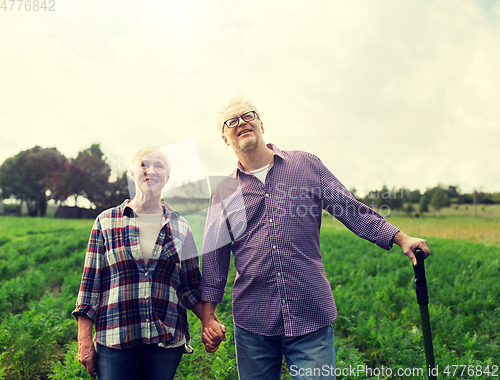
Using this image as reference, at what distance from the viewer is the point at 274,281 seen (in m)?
1.98

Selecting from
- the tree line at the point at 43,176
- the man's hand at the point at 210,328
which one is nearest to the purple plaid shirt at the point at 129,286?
the man's hand at the point at 210,328

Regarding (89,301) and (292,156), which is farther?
(292,156)

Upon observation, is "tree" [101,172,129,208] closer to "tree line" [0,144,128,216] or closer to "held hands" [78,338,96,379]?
"held hands" [78,338,96,379]

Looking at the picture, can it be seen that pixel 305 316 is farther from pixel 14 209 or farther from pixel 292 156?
pixel 14 209

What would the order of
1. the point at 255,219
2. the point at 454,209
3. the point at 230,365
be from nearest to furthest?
the point at 255,219 < the point at 230,365 < the point at 454,209

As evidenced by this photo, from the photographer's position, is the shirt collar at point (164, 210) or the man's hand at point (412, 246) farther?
the shirt collar at point (164, 210)

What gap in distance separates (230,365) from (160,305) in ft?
5.04

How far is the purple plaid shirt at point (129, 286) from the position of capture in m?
1.92

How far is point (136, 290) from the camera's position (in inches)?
77.2

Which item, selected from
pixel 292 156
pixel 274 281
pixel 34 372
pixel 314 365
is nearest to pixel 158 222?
pixel 274 281

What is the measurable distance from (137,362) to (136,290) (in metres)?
0.42

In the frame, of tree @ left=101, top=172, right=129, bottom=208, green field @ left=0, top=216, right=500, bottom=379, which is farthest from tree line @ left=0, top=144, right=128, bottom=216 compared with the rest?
green field @ left=0, top=216, right=500, bottom=379

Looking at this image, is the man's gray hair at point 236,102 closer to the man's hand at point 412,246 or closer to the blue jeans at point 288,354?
the man's hand at point 412,246

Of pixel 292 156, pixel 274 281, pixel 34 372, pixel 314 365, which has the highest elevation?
pixel 292 156
